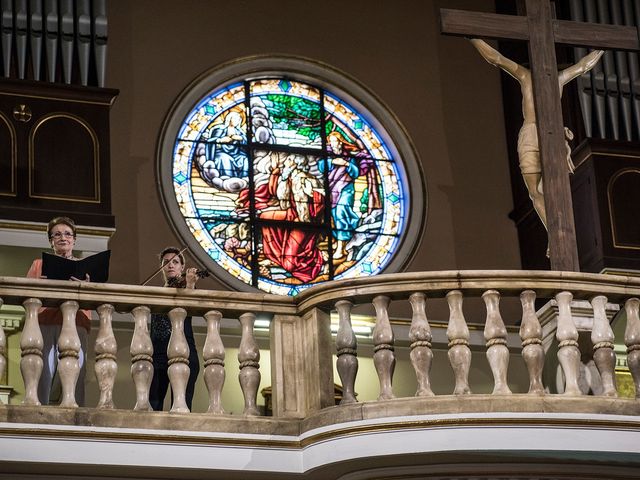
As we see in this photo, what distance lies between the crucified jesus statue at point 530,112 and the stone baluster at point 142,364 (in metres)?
3.01

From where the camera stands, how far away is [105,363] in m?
8.98

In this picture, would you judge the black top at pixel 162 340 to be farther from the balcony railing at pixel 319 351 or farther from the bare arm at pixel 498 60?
the bare arm at pixel 498 60

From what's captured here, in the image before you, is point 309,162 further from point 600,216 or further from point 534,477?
point 534,477

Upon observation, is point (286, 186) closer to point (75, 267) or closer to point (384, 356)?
point (75, 267)

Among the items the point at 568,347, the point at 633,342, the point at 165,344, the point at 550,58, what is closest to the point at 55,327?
the point at 165,344

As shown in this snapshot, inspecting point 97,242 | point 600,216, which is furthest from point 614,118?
point 97,242

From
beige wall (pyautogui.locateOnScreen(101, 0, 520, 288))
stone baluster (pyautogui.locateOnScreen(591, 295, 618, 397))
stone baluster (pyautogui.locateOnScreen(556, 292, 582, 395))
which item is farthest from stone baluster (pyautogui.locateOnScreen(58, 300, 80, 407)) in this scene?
beige wall (pyautogui.locateOnScreen(101, 0, 520, 288))

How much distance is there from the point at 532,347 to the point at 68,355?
2642mm

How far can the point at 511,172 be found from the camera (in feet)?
47.7

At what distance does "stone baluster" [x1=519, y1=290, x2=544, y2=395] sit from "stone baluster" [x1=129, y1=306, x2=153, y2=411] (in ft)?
7.04

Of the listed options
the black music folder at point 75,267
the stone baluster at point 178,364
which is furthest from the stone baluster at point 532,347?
the black music folder at point 75,267

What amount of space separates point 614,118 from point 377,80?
7.31 ft

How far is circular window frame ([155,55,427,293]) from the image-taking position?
13.4 metres

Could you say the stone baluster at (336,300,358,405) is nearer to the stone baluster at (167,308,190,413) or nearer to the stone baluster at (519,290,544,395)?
the stone baluster at (167,308,190,413)
